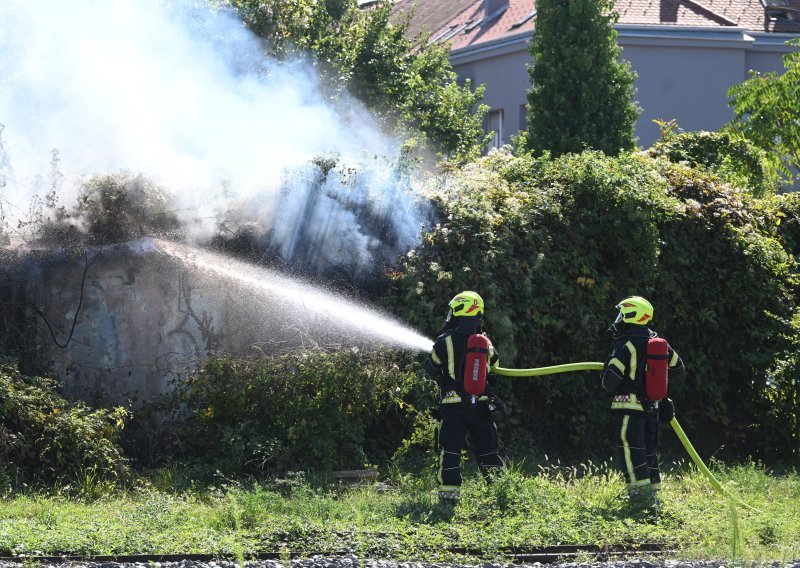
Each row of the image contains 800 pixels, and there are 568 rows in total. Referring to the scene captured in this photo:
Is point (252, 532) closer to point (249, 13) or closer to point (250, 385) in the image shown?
point (250, 385)

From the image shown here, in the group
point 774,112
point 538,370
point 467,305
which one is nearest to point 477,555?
point 467,305

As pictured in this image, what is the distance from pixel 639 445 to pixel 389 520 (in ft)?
7.80

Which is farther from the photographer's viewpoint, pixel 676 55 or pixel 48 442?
pixel 676 55


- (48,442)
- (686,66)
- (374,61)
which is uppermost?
(686,66)

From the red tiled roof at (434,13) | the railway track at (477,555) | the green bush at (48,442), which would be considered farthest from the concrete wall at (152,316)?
the red tiled roof at (434,13)

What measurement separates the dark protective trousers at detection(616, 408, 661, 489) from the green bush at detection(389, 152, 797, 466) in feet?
6.45

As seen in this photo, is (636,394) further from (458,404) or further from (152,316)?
(152,316)

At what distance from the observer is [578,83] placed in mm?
19734

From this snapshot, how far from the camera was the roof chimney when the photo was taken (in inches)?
1220

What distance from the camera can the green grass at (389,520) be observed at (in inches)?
282

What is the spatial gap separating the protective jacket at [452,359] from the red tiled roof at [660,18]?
1792cm

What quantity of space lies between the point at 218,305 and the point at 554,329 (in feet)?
11.4

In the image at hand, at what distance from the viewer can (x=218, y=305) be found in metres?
11.0

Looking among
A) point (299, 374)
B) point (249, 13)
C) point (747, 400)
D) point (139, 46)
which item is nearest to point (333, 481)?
point (299, 374)
